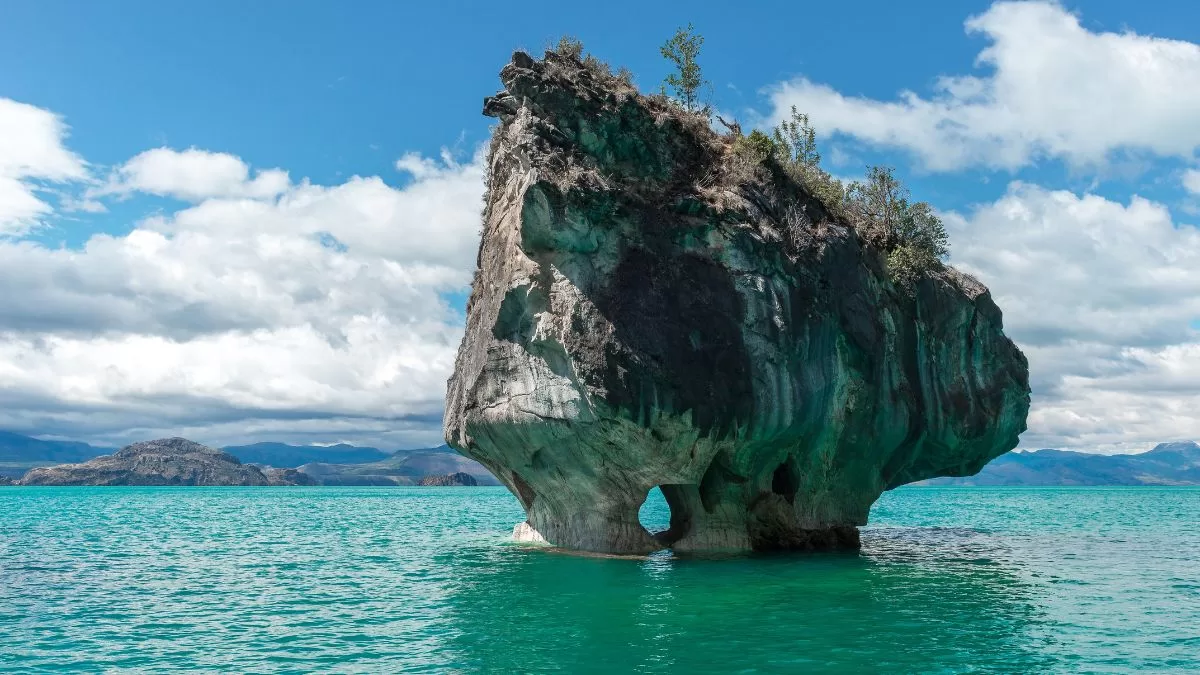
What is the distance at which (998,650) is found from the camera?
1655 centimetres

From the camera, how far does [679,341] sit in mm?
26781

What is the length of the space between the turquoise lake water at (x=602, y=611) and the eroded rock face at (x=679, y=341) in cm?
269

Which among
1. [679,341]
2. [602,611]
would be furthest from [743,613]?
[679,341]

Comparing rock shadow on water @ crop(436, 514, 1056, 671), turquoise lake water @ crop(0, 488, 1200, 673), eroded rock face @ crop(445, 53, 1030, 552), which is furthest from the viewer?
eroded rock face @ crop(445, 53, 1030, 552)

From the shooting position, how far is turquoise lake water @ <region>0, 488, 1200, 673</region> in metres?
16.1

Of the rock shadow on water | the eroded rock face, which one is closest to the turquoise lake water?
the rock shadow on water

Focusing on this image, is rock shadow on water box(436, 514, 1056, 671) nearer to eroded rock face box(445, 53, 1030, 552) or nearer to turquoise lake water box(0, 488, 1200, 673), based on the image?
turquoise lake water box(0, 488, 1200, 673)

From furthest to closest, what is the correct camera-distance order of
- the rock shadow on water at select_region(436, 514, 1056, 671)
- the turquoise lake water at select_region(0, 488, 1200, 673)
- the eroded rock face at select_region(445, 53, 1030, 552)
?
the eroded rock face at select_region(445, 53, 1030, 552) < the turquoise lake water at select_region(0, 488, 1200, 673) < the rock shadow on water at select_region(436, 514, 1056, 671)

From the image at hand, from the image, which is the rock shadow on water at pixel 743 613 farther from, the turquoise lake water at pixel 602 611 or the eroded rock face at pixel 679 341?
the eroded rock face at pixel 679 341

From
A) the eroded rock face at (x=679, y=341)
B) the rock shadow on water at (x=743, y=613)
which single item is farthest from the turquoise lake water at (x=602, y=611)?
the eroded rock face at (x=679, y=341)

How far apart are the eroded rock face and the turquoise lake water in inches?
106

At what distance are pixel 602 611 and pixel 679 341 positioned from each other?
9.42 metres

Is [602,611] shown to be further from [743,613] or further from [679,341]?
[679,341]

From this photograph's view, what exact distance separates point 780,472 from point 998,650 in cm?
1661
